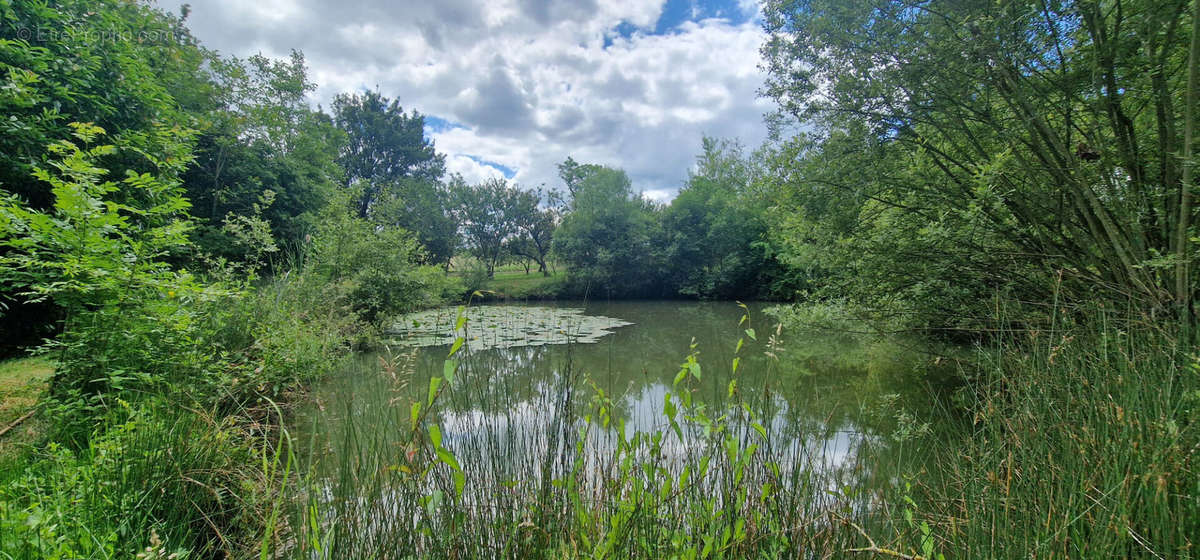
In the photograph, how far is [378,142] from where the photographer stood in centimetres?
3003

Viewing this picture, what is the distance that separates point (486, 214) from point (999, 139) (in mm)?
31905

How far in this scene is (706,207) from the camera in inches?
952

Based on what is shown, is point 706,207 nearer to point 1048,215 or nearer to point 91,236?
point 1048,215

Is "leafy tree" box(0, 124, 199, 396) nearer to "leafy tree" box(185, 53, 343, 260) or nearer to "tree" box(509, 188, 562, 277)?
"leafy tree" box(185, 53, 343, 260)

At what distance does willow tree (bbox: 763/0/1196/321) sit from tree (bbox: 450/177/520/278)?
2952 cm

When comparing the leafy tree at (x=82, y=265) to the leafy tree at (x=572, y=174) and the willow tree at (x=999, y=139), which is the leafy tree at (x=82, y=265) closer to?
the willow tree at (x=999, y=139)

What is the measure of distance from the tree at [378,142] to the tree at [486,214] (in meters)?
3.38

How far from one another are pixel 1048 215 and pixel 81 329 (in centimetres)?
789

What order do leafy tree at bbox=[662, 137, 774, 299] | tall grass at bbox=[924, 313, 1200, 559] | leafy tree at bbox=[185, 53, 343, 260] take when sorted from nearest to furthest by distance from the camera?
tall grass at bbox=[924, 313, 1200, 559]
leafy tree at bbox=[185, 53, 343, 260]
leafy tree at bbox=[662, 137, 774, 299]

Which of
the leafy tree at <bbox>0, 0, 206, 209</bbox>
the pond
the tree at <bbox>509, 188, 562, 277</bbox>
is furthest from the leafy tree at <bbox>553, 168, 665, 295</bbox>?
the leafy tree at <bbox>0, 0, 206, 209</bbox>

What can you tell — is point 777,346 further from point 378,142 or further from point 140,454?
point 378,142

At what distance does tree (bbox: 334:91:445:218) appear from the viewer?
95.1 ft

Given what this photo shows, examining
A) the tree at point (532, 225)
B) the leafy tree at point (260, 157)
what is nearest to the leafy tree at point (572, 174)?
the tree at point (532, 225)

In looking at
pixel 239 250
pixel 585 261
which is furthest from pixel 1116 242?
pixel 585 261
